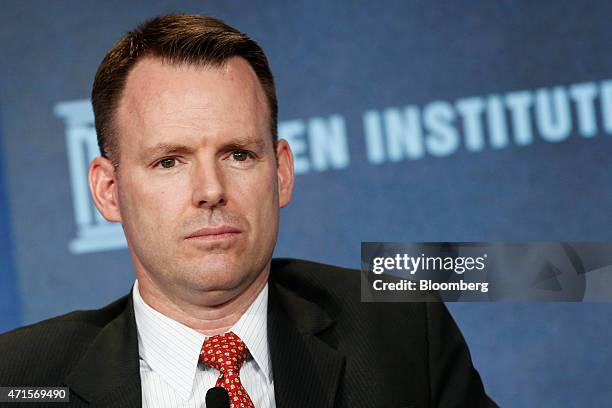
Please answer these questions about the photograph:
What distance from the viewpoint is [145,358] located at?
1933mm

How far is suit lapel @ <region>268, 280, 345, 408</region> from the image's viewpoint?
1.87 m

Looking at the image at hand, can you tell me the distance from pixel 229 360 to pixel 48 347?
407 mm

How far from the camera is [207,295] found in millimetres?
1866

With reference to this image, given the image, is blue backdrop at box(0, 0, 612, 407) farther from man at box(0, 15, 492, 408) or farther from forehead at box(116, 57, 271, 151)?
forehead at box(116, 57, 271, 151)

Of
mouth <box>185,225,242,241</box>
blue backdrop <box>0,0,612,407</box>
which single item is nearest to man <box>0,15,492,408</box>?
mouth <box>185,225,242,241</box>

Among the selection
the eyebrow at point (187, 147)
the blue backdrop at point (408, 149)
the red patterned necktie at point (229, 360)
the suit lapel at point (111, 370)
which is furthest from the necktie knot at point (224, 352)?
the blue backdrop at point (408, 149)

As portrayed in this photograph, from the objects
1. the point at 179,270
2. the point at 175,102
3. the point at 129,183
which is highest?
the point at 175,102

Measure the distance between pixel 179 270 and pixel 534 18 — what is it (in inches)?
64.2

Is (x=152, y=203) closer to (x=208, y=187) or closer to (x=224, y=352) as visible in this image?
(x=208, y=187)

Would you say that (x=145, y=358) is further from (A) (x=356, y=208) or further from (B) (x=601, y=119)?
(B) (x=601, y=119)

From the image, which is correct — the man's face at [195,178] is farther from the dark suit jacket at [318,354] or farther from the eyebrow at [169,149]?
the dark suit jacket at [318,354]

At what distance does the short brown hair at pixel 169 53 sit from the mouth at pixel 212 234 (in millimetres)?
278

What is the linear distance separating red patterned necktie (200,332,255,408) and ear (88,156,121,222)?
343 millimetres

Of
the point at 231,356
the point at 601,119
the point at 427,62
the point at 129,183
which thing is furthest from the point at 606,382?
the point at 129,183
